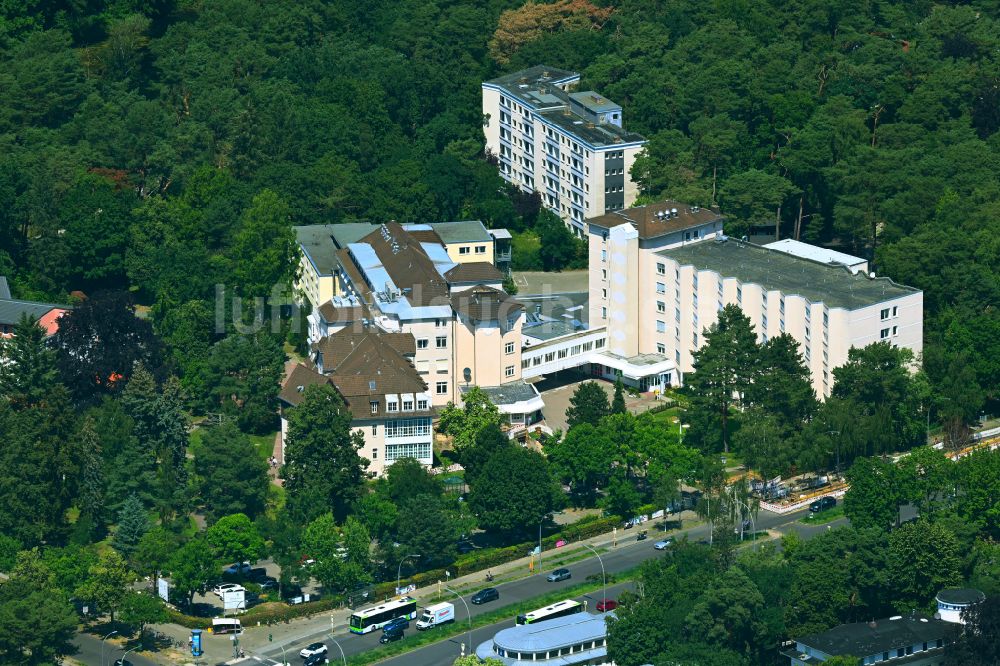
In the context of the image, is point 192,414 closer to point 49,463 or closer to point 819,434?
point 49,463

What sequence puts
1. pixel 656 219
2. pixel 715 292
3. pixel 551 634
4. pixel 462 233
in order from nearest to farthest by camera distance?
pixel 551 634
pixel 715 292
pixel 656 219
pixel 462 233

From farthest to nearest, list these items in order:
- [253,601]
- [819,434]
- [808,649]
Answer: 1. [819,434]
2. [253,601]
3. [808,649]

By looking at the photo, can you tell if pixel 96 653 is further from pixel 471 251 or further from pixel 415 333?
pixel 471 251

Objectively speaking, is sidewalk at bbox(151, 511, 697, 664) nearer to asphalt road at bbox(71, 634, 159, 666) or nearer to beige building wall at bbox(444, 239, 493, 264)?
asphalt road at bbox(71, 634, 159, 666)

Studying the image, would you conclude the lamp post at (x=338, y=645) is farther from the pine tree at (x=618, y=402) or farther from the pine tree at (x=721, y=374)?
the pine tree at (x=721, y=374)

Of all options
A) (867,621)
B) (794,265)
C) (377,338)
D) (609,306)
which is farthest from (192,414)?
(867,621)

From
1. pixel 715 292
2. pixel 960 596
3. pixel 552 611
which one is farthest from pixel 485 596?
pixel 715 292

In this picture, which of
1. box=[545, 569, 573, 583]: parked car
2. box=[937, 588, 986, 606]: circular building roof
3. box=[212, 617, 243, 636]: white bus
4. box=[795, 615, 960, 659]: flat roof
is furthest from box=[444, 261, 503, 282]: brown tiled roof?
box=[937, 588, 986, 606]: circular building roof

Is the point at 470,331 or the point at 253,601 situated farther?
the point at 470,331
